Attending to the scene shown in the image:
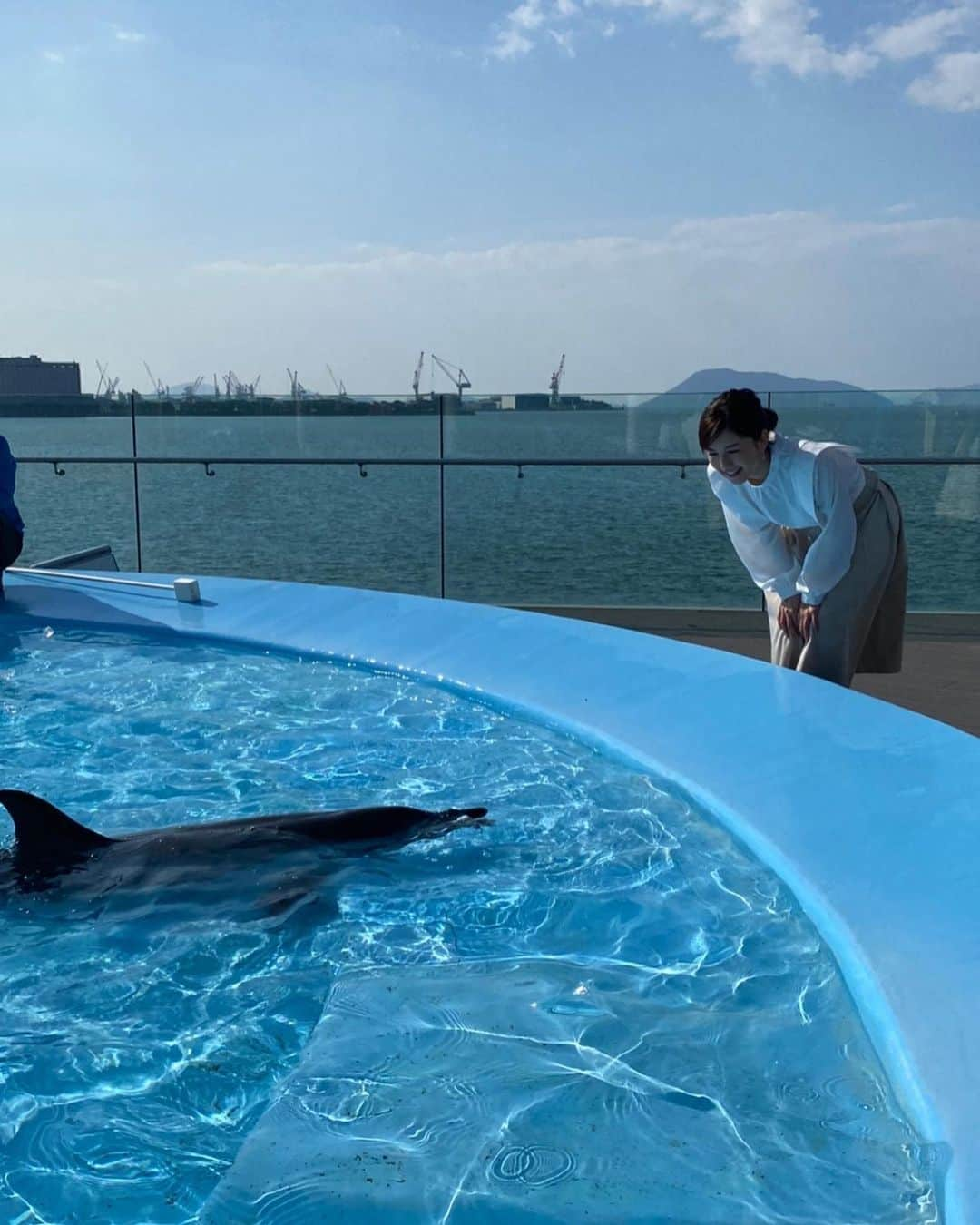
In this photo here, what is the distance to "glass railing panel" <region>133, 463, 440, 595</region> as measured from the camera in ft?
36.3

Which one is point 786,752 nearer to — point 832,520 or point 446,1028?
point 832,520

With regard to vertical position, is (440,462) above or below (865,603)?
above

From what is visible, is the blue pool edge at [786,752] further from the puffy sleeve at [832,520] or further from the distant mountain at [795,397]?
the distant mountain at [795,397]

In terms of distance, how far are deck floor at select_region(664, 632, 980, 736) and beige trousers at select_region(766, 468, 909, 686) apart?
104 centimetres

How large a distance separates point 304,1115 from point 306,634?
3815 millimetres

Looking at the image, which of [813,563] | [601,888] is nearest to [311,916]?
[601,888]

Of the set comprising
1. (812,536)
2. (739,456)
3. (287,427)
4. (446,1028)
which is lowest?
(446,1028)

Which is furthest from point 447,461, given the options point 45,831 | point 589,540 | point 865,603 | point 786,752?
point 45,831

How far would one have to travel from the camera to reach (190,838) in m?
3.37

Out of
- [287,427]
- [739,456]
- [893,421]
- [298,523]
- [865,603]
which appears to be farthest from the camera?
[298,523]

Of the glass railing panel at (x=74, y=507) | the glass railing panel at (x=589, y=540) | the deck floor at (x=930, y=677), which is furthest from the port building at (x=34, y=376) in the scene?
the deck floor at (x=930, y=677)

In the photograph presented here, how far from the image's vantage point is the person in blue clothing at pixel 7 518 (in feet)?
22.4

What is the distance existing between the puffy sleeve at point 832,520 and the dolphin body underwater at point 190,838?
5.04 ft

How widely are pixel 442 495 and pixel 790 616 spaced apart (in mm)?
4763
